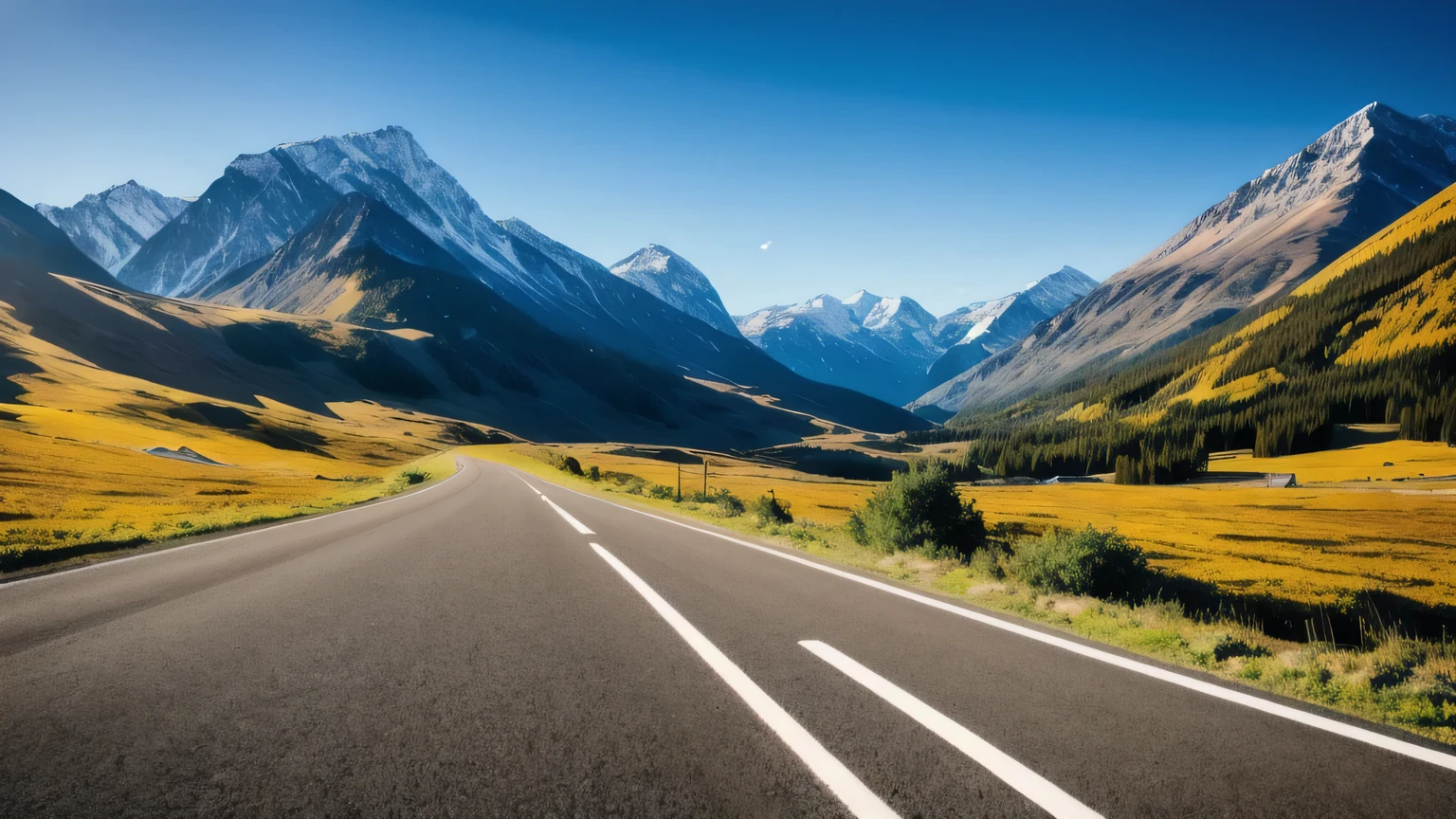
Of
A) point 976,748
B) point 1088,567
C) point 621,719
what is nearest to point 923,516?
point 1088,567

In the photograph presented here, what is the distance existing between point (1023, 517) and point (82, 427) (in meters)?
88.5

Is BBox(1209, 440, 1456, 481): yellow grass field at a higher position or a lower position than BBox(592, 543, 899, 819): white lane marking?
higher

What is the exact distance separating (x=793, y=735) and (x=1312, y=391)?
199 m

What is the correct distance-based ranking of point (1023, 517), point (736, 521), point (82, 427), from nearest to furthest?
point (736, 521) → point (1023, 517) → point (82, 427)

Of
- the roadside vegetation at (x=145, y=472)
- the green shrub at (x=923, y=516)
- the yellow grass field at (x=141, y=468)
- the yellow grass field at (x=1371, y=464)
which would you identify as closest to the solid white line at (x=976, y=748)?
the roadside vegetation at (x=145, y=472)

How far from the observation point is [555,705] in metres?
4.57

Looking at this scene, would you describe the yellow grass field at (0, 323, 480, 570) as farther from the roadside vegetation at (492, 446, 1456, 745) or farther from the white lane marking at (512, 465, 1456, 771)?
the roadside vegetation at (492, 446, 1456, 745)

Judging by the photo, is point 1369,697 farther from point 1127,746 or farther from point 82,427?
point 82,427

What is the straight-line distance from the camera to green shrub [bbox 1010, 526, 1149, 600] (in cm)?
1119

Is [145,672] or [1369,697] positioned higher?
[1369,697]

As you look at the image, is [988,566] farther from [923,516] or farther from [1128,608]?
[923,516]

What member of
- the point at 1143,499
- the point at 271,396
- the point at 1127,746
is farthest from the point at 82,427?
the point at 271,396

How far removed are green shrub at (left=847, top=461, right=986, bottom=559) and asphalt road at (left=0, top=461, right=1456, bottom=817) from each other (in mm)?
11341

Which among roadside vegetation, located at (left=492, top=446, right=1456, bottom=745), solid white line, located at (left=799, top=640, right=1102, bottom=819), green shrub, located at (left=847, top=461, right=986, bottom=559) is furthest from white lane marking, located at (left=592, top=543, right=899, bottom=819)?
green shrub, located at (left=847, top=461, right=986, bottom=559)
